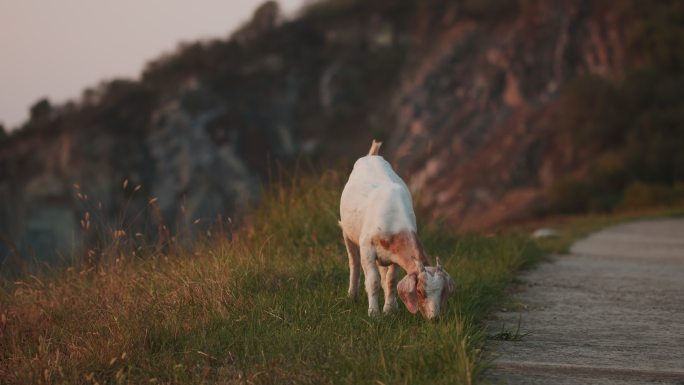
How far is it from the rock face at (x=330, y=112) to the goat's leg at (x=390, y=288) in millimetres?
21893

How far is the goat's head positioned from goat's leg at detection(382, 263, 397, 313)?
514 mm

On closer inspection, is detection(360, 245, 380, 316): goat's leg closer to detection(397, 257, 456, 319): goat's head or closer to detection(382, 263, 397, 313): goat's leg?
detection(382, 263, 397, 313): goat's leg

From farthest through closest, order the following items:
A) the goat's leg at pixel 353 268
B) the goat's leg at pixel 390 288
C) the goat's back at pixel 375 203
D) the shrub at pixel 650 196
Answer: the shrub at pixel 650 196
the goat's leg at pixel 353 268
the goat's leg at pixel 390 288
the goat's back at pixel 375 203

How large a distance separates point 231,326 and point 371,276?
35.1 inches

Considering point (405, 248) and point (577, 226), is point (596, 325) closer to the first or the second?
point (405, 248)

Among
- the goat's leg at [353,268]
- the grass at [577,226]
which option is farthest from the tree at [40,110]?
the goat's leg at [353,268]

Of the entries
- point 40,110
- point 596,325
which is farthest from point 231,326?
point 40,110

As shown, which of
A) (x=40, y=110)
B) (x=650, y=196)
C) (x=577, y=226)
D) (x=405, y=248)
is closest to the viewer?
(x=405, y=248)

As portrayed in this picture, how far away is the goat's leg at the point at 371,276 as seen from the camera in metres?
5.23

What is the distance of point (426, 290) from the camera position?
4781 millimetres

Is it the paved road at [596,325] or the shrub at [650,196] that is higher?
the paved road at [596,325]

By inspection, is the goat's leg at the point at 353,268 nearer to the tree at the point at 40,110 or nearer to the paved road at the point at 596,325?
the paved road at the point at 596,325

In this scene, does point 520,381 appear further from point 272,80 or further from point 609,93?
point 272,80

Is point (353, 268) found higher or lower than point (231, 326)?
higher
